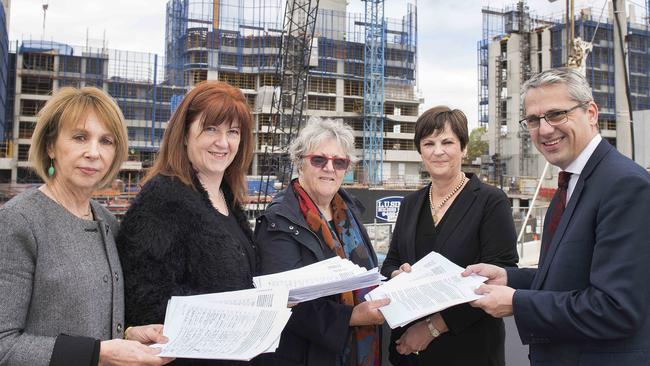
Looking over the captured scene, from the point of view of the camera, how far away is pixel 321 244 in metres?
2.01

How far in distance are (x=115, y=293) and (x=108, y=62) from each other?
46987mm

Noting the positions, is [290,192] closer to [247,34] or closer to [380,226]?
[380,226]

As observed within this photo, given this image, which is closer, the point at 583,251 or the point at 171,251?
the point at 583,251

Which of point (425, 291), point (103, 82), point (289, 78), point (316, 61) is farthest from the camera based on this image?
point (316, 61)

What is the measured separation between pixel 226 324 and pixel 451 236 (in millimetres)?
1129

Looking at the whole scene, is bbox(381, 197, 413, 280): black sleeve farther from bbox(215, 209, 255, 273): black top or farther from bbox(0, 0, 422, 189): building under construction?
bbox(0, 0, 422, 189): building under construction

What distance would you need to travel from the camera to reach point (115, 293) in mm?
1485

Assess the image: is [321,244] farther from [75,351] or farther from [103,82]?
[103,82]

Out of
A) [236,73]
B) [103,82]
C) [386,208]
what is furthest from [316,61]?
[386,208]

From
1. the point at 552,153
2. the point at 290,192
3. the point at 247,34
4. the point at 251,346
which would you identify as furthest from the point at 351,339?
the point at 247,34

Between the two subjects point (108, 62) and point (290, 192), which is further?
point (108, 62)

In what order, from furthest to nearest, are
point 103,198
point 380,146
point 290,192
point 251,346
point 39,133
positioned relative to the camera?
point 380,146 → point 103,198 → point 290,192 → point 39,133 → point 251,346

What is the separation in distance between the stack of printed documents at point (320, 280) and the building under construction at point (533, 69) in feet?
131

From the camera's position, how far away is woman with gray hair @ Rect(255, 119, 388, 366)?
1.90 metres
